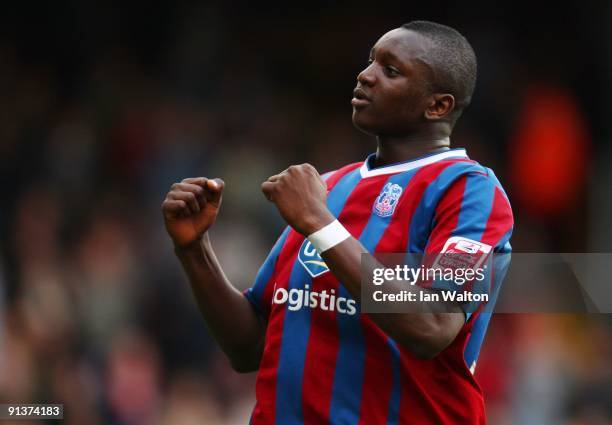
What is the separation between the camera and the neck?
3.54 metres

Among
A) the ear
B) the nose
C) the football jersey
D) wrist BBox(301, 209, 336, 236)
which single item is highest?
the nose

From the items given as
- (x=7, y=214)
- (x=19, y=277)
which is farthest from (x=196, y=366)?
(x=7, y=214)

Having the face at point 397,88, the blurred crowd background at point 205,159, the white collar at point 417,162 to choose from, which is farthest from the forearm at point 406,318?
the blurred crowd background at point 205,159

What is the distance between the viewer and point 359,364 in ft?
10.7

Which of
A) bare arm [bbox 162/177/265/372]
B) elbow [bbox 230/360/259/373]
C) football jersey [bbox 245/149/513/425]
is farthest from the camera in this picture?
elbow [bbox 230/360/259/373]

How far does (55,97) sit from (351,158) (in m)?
2.97

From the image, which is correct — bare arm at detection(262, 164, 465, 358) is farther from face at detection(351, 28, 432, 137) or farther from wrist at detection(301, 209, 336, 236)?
face at detection(351, 28, 432, 137)

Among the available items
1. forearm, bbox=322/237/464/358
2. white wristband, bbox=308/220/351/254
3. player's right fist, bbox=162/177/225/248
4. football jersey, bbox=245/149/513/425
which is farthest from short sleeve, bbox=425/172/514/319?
player's right fist, bbox=162/177/225/248

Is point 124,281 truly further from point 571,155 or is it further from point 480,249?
point 480,249

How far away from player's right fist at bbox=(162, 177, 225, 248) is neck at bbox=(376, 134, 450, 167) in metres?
0.59

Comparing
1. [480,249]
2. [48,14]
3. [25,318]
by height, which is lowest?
[25,318]

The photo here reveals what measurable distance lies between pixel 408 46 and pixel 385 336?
99 centimetres

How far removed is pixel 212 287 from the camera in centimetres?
373

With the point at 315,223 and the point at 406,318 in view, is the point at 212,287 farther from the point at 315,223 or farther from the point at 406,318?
the point at 406,318
